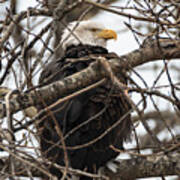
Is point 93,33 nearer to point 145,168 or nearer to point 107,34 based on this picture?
point 107,34

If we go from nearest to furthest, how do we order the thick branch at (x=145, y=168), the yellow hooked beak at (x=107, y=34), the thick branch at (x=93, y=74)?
1. the thick branch at (x=93, y=74)
2. the thick branch at (x=145, y=168)
3. the yellow hooked beak at (x=107, y=34)

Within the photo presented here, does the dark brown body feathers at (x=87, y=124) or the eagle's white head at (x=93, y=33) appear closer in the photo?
the dark brown body feathers at (x=87, y=124)

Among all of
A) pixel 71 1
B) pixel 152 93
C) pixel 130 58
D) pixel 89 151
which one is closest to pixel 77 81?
pixel 130 58

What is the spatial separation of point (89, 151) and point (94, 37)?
5.89ft

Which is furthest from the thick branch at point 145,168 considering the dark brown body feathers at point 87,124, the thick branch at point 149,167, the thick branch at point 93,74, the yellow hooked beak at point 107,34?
the yellow hooked beak at point 107,34

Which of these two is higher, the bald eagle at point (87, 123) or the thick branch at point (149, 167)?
the bald eagle at point (87, 123)

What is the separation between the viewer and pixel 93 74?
3072 mm

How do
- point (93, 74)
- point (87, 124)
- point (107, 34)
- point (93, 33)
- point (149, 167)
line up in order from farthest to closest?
point (93, 33), point (107, 34), point (87, 124), point (149, 167), point (93, 74)

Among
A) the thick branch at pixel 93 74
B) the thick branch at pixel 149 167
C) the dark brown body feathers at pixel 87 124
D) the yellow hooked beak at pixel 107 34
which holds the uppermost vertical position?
the yellow hooked beak at pixel 107 34

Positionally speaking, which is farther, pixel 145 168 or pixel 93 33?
pixel 93 33

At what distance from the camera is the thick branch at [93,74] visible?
9.72ft

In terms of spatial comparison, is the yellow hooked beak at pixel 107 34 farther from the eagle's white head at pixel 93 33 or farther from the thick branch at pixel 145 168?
the thick branch at pixel 145 168

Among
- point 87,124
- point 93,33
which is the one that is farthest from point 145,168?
point 93,33

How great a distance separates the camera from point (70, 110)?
3572mm
